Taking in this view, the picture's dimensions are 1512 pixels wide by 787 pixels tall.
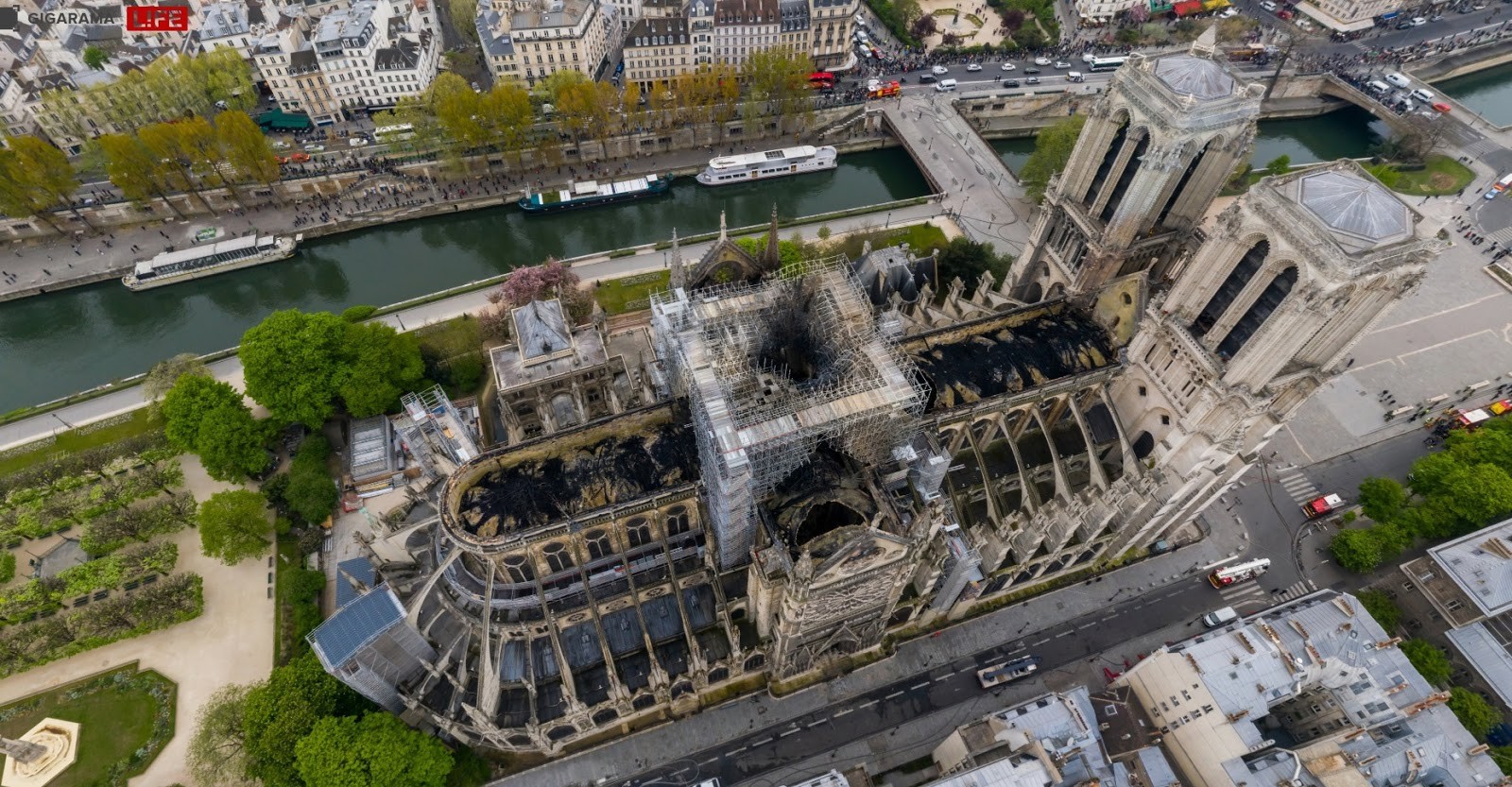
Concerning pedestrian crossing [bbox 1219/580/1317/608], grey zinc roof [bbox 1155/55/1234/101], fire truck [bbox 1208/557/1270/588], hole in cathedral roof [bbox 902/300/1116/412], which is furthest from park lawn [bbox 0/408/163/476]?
pedestrian crossing [bbox 1219/580/1317/608]

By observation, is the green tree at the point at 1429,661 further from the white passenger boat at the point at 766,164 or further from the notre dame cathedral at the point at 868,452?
the white passenger boat at the point at 766,164

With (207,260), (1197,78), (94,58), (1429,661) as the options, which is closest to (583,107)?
(207,260)

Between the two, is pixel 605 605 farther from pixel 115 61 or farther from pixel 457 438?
pixel 115 61

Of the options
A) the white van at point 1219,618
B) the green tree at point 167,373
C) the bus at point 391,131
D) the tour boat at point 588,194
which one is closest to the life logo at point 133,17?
the bus at point 391,131

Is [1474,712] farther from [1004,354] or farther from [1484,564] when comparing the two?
[1004,354]

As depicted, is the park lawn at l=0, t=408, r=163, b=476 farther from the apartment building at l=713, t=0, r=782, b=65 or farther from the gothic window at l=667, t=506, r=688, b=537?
the apartment building at l=713, t=0, r=782, b=65
